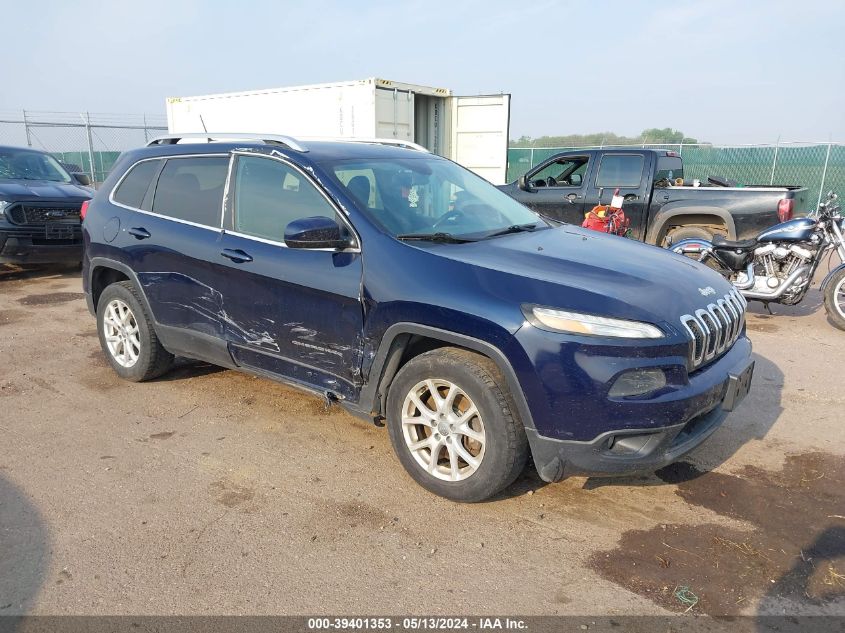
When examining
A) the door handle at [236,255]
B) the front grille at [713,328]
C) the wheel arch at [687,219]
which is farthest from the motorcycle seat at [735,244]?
the door handle at [236,255]

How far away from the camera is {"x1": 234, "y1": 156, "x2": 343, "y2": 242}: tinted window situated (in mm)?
3826

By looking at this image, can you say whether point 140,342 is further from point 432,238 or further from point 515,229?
point 515,229

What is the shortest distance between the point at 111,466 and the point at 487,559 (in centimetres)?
227

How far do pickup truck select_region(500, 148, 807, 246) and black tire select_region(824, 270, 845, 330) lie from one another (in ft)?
5.11

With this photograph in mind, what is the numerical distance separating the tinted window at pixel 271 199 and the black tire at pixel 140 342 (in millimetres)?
1288

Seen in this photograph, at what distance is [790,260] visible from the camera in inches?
272

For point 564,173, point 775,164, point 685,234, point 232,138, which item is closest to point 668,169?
point 685,234

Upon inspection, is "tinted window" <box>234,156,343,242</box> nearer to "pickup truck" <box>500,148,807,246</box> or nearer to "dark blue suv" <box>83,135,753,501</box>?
"dark blue suv" <box>83,135,753,501</box>

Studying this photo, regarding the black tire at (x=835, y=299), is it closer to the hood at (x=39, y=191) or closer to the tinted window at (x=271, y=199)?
the tinted window at (x=271, y=199)

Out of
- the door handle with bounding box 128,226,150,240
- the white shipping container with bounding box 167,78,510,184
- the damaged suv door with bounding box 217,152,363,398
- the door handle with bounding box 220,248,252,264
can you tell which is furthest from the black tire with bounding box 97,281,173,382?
the white shipping container with bounding box 167,78,510,184

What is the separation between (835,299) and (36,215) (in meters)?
9.70

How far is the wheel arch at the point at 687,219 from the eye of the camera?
8.38m

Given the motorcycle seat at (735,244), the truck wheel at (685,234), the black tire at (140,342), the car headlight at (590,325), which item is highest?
the car headlight at (590,325)

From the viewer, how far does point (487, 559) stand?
2.96m
